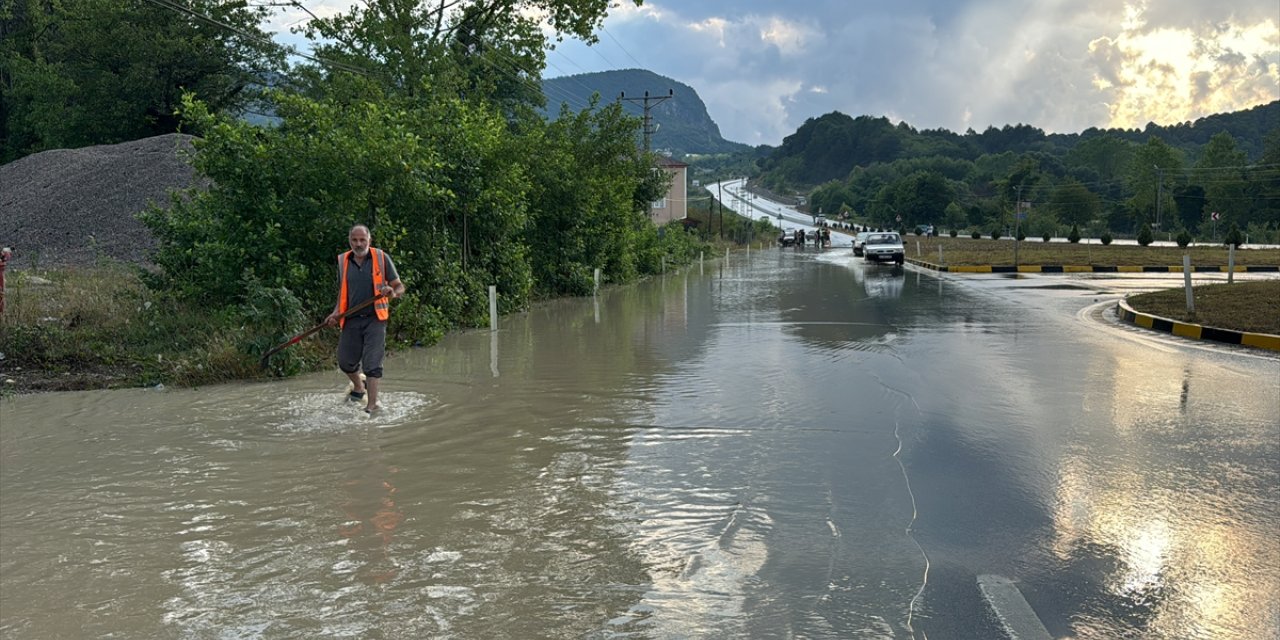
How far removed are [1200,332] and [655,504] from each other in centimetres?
1176

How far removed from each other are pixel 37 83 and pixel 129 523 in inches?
1677

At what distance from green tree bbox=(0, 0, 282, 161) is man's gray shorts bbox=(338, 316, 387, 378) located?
3222 cm

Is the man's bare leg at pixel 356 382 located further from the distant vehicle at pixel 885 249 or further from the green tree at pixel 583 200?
the distant vehicle at pixel 885 249

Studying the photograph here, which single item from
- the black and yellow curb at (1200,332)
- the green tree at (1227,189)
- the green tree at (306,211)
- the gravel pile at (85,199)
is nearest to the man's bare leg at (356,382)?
the green tree at (306,211)

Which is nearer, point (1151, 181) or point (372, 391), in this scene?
point (372, 391)

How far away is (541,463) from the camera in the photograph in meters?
6.42

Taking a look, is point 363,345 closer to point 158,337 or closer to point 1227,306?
point 158,337

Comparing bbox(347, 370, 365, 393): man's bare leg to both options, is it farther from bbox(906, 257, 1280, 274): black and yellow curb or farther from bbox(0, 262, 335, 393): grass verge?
bbox(906, 257, 1280, 274): black and yellow curb

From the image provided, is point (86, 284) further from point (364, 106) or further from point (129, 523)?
point (129, 523)

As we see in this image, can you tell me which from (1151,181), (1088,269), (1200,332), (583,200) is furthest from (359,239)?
(1151,181)

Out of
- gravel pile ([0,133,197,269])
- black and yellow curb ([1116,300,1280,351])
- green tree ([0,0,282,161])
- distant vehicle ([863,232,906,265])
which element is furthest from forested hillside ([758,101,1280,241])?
gravel pile ([0,133,197,269])

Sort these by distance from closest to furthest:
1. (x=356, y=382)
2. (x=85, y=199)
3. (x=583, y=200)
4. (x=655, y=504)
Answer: (x=655, y=504) → (x=356, y=382) → (x=583, y=200) → (x=85, y=199)

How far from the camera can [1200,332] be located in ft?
44.5

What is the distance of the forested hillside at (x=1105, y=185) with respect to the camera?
342ft
